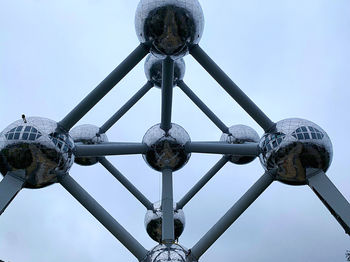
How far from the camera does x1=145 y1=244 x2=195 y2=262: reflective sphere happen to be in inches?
316

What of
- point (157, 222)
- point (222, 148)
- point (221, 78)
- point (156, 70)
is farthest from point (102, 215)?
point (156, 70)

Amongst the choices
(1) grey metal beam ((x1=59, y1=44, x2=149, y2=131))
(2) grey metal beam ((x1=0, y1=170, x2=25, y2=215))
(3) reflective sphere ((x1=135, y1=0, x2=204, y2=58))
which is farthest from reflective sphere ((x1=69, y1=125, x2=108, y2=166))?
(3) reflective sphere ((x1=135, y1=0, x2=204, y2=58))

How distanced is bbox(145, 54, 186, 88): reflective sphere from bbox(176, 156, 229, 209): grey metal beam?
289cm

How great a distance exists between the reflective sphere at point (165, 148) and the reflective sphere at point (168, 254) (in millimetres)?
2926

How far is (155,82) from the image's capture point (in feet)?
43.1

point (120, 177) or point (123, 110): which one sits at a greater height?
point (123, 110)

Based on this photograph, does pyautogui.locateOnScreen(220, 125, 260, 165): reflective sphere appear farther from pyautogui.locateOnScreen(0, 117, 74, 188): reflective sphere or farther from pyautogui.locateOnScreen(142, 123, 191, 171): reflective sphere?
pyautogui.locateOnScreen(0, 117, 74, 188): reflective sphere

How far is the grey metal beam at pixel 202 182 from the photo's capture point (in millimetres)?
12922

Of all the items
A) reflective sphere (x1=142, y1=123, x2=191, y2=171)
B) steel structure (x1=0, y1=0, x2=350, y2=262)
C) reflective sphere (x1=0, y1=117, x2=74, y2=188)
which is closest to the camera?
steel structure (x1=0, y1=0, x2=350, y2=262)

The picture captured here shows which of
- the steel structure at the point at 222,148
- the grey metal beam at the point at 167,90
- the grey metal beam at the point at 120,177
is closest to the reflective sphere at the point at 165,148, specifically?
the grey metal beam at the point at 167,90

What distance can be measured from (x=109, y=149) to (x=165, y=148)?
5.82 ft

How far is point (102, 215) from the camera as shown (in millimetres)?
8172

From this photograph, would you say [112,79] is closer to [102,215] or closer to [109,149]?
[109,149]

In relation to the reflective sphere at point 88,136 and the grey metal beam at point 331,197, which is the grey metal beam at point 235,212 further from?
the reflective sphere at point 88,136
